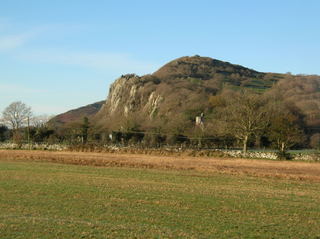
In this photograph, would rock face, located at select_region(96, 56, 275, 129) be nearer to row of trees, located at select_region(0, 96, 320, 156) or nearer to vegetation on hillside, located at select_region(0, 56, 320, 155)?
vegetation on hillside, located at select_region(0, 56, 320, 155)

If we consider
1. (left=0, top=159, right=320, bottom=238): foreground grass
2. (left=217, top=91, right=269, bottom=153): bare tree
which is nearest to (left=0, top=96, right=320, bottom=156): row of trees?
(left=217, top=91, right=269, bottom=153): bare tree

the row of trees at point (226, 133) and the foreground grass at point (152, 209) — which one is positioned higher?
the row of trees at point (226, 133)

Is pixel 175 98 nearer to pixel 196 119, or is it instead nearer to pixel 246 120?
pixel 196 119

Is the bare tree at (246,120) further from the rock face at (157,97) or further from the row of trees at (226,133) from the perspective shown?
the rock face at (157,97)

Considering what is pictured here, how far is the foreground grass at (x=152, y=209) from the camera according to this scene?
34.6 feet

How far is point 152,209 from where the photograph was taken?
45.9 ft

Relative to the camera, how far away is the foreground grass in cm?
1054

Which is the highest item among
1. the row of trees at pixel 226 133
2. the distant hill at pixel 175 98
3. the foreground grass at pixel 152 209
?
the distant hill at pixel 175 98

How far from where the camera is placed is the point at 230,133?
193ft

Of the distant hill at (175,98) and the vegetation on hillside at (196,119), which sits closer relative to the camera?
the vegetation on hillside at (196,119)

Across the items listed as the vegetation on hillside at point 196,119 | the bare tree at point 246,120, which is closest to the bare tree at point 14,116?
the vegetation on hillside at point 196,119

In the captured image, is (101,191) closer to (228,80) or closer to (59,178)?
(59,178)

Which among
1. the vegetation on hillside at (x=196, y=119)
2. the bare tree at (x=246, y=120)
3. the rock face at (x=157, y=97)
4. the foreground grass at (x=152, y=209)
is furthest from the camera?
the rock face at (x=157, y=97)

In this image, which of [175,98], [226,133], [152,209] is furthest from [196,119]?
[152,209]
